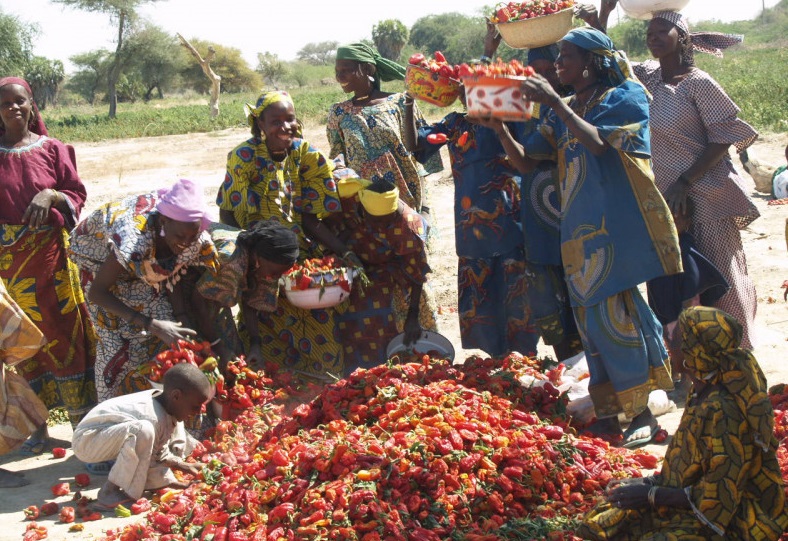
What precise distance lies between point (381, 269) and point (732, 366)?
2.81 meters

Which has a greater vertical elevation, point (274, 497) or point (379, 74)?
point (379, 74)

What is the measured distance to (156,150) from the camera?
18.7 metres

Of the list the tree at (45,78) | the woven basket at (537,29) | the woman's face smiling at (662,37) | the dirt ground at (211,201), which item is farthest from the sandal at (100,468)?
the tree at (45,78)

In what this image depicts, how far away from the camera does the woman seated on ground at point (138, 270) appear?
14.7 ft

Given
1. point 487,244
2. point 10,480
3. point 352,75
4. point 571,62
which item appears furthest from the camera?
point 352,75

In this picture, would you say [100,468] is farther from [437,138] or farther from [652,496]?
[652,496]

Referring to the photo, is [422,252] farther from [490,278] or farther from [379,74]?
[379,74]

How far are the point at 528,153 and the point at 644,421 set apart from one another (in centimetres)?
150

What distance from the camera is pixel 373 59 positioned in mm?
6215

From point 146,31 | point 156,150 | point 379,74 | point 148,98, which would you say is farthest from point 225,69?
point 379,74

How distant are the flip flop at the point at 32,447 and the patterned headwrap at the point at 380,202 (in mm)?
2354

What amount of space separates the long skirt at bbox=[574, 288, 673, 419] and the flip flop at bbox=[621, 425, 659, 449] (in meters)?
0.11

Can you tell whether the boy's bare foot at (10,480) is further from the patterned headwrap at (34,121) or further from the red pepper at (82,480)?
the patterned headwrap at (34,121)

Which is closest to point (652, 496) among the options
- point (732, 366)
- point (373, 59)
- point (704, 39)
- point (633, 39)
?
point (732, 366)
